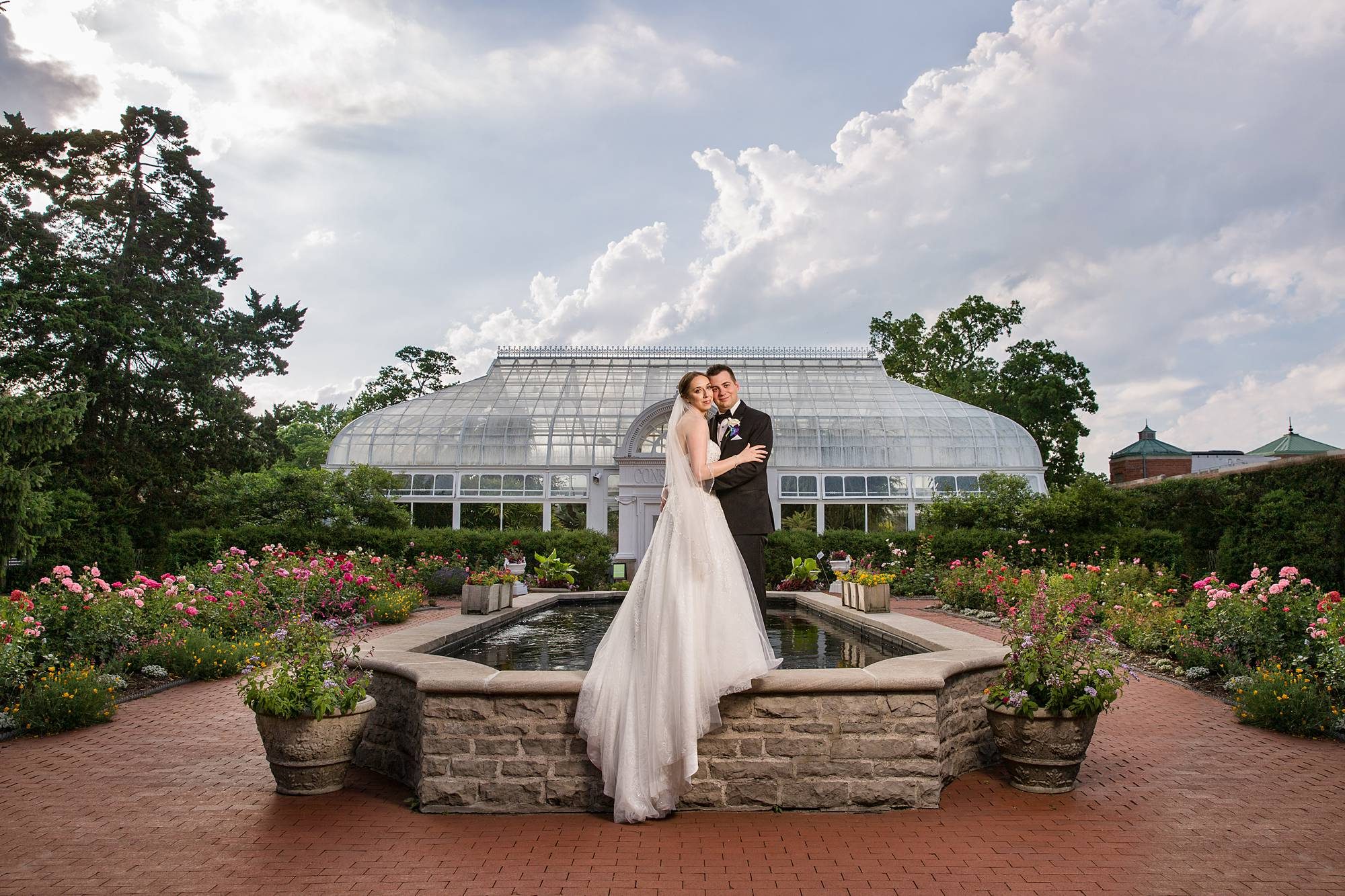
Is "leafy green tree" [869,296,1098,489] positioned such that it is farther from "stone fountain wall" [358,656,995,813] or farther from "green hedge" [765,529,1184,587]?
"stone fountain wall" [358,656,995,813]

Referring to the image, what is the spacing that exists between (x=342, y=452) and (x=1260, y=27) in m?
20.6

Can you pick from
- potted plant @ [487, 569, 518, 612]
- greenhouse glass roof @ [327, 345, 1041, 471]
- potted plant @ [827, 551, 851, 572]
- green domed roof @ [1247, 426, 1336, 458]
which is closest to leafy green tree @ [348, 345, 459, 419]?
greenhouse glass roof @ [327, 345, 1041, 471]

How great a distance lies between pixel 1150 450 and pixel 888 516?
926 inches

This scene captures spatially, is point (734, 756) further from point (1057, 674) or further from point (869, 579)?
point (869, 579)

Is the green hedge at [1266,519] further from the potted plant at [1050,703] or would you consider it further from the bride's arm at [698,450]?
the bride's arm at [698,450]

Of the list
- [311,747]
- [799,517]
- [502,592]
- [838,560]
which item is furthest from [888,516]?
[311,747]

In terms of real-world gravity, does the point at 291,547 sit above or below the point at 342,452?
below

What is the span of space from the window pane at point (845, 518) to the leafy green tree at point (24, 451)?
16451 millimetres

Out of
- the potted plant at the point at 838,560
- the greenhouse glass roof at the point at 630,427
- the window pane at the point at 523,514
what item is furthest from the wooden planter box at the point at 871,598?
the window pane at the point at 523,514

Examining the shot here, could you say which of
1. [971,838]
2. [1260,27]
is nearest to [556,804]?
[971,838]

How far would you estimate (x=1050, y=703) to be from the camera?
4664 millimetres

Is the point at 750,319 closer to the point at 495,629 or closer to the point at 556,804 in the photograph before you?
the point at 495,629

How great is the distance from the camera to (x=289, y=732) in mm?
4664

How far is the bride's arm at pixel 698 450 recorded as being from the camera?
4645 mm
